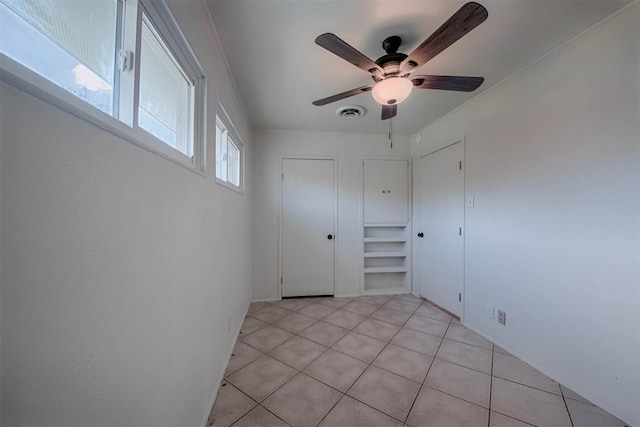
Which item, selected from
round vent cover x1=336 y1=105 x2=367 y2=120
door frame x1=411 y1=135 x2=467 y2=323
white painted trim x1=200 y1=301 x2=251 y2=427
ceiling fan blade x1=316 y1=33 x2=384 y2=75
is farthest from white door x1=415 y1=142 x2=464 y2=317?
white painted trim x1=200 y1=301 x2=251 y2=427

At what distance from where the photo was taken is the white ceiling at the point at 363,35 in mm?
1323

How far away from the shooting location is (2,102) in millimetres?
356

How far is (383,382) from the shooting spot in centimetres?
163

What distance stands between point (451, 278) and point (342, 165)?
1992 millimetres

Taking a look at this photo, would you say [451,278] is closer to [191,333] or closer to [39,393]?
[191,333]

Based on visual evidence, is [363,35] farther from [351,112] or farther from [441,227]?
[441,227]

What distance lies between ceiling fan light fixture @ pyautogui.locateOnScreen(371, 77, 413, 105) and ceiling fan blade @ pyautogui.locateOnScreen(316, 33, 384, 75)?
10cm

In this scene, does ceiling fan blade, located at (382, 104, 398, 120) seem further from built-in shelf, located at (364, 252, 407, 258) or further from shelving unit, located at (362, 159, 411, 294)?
built-in shelf, located at (364, 252, 407, 258)

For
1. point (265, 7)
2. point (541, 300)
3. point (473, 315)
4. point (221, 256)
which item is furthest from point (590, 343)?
point (265, 7)

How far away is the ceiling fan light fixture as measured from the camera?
1.45 m

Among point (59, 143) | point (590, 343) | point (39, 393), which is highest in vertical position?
point (59, 143)

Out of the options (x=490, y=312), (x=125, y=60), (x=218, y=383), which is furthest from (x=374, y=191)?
(x=125, y=60)

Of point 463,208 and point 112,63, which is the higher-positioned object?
point 112,63

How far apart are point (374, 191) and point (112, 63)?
10.1 ft
